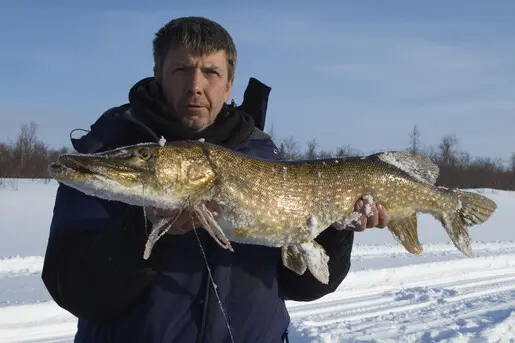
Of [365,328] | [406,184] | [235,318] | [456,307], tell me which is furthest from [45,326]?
[456,307]

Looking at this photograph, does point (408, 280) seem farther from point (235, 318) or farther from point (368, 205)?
point (235, 318)

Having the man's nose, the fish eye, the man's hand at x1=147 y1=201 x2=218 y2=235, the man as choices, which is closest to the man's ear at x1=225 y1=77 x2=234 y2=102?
the man

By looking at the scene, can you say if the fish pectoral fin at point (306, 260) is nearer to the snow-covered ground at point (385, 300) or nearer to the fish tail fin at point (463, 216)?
the fish tail fin at point (463, 216)

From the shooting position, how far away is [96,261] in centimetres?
197

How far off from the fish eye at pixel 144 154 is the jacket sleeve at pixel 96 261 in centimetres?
22

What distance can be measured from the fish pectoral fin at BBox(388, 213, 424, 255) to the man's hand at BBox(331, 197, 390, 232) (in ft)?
0.59

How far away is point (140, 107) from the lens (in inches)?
89.8

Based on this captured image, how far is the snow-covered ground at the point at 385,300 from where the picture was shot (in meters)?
5.11

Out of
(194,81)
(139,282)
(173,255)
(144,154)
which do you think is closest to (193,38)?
(194,81)

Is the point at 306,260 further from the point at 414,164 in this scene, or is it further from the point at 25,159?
the point at 25,159

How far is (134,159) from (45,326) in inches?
148

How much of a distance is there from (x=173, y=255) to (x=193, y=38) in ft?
3.23

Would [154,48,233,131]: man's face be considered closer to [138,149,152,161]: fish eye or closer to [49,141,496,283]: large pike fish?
[49,141,496,283]: large pike fish

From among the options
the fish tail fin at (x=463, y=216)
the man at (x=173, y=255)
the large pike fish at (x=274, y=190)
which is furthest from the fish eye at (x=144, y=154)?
the fish tail fin at (x=463, y=216)
